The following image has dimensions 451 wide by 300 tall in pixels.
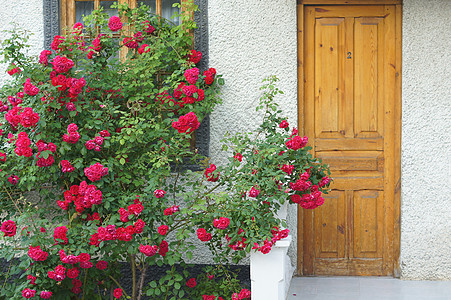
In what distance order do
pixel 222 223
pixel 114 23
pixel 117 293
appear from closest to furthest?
pixel 222 223 → pixel 117 293 → pixel 114 23

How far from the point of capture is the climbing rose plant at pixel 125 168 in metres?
3.83

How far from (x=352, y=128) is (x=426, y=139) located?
2.09ft

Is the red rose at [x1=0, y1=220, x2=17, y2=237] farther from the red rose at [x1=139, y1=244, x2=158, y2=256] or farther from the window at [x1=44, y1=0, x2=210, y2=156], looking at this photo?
the window at [x1=44, y1=0, x2=210, y2=156]

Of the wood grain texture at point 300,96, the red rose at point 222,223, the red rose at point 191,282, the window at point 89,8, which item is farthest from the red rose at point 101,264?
the window at point 89,8

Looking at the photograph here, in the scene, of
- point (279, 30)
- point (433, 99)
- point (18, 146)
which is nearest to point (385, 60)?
point (433, 99)

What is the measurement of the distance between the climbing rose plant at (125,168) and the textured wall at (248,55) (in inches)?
5.4

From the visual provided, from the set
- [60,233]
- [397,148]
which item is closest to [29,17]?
[60,233]

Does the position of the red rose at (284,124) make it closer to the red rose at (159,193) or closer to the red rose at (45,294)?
the red rose at (159,193)

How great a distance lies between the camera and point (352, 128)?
4.72 m

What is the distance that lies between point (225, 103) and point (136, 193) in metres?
1.18

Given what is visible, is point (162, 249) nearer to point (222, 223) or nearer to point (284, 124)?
point (222, 223)

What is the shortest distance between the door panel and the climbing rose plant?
1.71ft

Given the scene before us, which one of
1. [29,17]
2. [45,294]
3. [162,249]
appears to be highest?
[29,17]

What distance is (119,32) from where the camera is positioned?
478 cm
